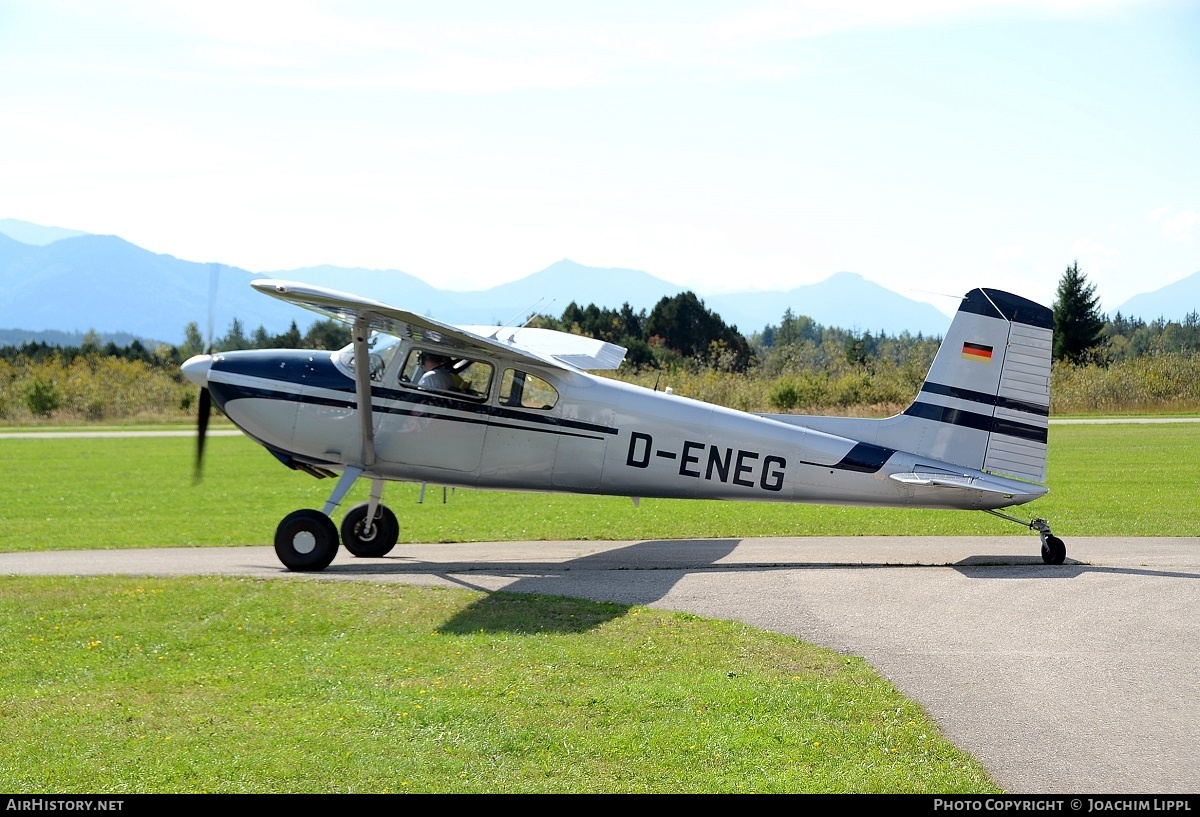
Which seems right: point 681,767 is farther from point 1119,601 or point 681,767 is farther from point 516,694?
point 1119,601

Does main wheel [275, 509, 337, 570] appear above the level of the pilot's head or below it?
below

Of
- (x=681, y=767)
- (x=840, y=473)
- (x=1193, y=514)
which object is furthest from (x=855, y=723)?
(x=1193, y=514)

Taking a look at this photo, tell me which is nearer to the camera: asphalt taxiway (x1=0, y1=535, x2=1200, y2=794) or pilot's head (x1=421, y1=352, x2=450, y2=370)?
asphalt taxiway (x1=0, y1=535, x2=1200, y2=794)

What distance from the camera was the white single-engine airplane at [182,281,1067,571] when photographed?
12.7m

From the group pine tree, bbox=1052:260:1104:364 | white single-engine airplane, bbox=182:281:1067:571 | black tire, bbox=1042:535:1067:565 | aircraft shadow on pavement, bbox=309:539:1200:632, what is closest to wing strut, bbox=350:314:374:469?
white single-engine airplane, bbox=182:281:1067:571

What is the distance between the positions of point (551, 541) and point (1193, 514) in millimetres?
10173

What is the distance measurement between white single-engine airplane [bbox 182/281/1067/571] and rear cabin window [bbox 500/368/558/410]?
2cm

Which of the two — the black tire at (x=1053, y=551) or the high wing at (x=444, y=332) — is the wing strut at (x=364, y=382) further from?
the black tire at (x=1053, y=551)

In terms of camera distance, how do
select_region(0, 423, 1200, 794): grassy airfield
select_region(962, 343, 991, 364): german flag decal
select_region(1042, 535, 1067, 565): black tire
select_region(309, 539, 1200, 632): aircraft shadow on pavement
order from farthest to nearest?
select_region(962, 343, 991, 364): german flag decal
select_region(1042, 535, 1067, 565): black tire
select_region(309, 539, 1200, 632): aircraft shadow on pavement
select_region(0, 423, 1200, 794): grassy airfield

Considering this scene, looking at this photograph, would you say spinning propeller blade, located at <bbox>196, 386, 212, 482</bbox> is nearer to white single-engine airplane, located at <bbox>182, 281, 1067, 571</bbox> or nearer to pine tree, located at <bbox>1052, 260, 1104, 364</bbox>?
white single-engine airplane, located at <bbox>182, 281, 1067, 571</bbox>

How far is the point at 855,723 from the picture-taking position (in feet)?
22.6

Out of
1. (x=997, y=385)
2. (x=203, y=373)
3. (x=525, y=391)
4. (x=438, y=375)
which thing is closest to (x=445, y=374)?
(x=438, y=375)

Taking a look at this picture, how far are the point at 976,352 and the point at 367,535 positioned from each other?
7.98m

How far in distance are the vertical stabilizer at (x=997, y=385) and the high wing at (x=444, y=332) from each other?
15.1 ft
